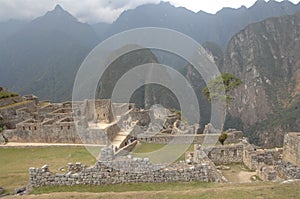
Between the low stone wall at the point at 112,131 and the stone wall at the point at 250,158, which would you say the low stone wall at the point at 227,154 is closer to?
the stone wall at the point at 250,158

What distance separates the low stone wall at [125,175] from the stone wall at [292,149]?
7.47 m

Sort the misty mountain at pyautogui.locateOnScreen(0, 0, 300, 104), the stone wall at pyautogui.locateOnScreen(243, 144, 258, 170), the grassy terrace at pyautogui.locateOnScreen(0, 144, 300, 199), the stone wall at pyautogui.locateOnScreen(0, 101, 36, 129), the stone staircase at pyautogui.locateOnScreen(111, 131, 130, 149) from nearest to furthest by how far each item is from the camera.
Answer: the grassy terrace at pyautogui.locateOnScreen(0, 144, 300, 199), the stone wall at pyautogui.locateOnScreen(243, 144, 258, 170), the stone staircase at pyautogui.locateOnScreen(111, 131, 130, 149), the stone wall at pyautogui.locateOnScreen(0, 101, 36, 129), the misty mountain at pyautogui.locateOnScreen(0, 0, 300, 104)

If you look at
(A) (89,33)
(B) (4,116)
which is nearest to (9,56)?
(A) (89,33)

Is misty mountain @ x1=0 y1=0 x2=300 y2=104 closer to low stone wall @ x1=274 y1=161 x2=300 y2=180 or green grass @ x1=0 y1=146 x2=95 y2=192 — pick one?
green grass @ x1=0 y1=146 x2=95 y2=192

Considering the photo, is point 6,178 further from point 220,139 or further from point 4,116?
point 4,116

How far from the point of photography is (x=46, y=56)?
157625mm

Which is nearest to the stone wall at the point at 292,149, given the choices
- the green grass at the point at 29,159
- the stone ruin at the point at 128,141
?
the stone ruin at the point at 128,141

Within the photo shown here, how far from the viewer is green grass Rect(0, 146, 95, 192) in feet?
50.6

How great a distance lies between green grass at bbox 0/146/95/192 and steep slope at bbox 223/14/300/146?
355ft

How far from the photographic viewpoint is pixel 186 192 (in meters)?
9.09

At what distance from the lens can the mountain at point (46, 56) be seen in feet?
410

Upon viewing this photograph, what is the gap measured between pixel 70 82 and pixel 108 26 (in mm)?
60624

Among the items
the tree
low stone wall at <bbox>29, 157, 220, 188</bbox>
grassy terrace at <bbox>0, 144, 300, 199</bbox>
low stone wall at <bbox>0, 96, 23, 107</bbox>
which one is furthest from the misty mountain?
low stone wall at <bbox>29, 157, 220, 188</bbox>

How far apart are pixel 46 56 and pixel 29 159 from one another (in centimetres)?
14692
